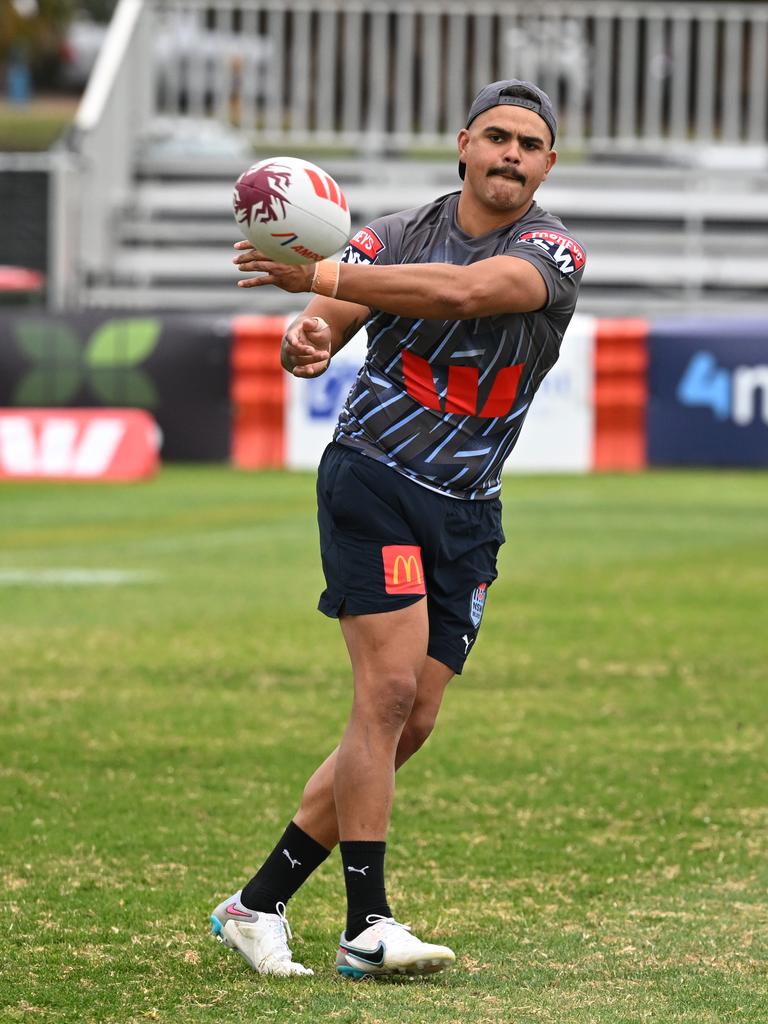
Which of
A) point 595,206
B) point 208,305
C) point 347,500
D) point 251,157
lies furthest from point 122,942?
point 251,157

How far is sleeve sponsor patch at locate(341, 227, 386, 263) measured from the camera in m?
4.95

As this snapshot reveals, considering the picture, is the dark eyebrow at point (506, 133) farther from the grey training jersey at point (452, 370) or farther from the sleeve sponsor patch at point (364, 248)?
the sleeve sponsor patch at point (364, 248)

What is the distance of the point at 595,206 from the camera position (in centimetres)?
2584

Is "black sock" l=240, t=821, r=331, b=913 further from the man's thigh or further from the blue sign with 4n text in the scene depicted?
the blue sign with 4n text

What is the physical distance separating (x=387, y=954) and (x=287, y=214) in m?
1.79

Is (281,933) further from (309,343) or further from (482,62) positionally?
(482,62)

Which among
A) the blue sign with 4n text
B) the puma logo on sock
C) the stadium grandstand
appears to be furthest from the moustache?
the stadium grandstand

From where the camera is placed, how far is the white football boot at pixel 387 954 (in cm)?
468

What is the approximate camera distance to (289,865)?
500 cm


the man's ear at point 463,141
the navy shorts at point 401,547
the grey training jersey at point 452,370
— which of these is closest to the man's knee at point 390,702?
the navy shorts at point 401,547

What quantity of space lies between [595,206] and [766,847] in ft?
66.9

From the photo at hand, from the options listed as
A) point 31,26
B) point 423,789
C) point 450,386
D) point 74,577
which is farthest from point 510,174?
point 31,26

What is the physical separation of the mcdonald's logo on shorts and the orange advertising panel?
1431 cm

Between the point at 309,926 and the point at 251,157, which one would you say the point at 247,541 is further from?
the point at 251,157
